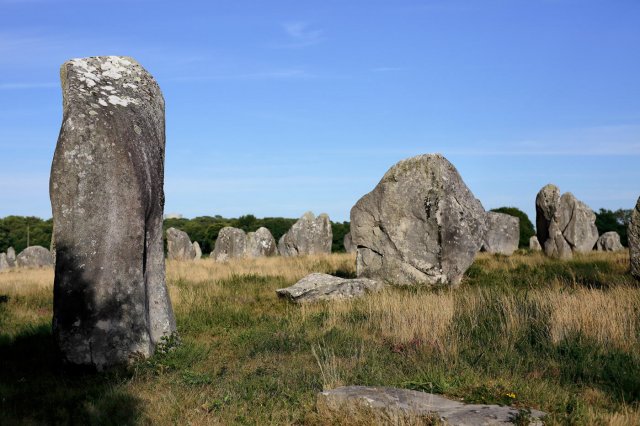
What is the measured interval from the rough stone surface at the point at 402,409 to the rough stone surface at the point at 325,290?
7326 millimetres

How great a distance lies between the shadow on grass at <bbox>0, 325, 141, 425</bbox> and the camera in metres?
6.47

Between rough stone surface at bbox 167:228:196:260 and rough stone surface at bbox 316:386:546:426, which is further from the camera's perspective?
rough stone surface at bbox 167:228:196:260

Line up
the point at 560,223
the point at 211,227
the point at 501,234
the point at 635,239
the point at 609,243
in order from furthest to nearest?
the point at 211,227 < the point at 501,234 < the point at 609,243 < the point at 560,223 < the point at 635,239

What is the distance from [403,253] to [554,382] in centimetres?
915

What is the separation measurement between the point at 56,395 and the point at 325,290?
7211mm

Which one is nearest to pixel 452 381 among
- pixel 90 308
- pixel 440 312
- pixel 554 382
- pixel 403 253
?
pixel 554 382

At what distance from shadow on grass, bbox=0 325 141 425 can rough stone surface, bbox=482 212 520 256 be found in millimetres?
28199

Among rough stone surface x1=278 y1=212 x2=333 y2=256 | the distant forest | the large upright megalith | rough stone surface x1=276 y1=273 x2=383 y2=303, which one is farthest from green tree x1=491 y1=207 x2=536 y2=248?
the large upright megalith

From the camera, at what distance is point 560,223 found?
27625 mm

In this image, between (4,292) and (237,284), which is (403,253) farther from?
(4,292)

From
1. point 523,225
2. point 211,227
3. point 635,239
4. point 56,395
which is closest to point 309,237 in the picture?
point 523,225

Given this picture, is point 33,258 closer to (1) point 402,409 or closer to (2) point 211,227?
(2) point 211,227

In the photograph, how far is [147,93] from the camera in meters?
9.44

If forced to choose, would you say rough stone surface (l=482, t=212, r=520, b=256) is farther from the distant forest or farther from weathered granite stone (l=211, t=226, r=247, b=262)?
the distant forest
